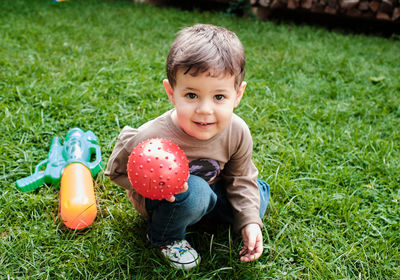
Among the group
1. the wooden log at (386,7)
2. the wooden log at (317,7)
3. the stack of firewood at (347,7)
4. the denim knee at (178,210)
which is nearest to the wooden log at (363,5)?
the stack of firewood at (347,7)

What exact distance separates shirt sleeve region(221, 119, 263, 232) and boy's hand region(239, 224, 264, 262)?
1.0 inches

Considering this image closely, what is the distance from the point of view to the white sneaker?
1.61 m

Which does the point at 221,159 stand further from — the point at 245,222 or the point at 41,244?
the point at 41,244

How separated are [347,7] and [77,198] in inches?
202

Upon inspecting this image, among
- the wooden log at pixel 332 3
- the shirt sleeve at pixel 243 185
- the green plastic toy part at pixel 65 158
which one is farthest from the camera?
the wooden log at pixel 332 3

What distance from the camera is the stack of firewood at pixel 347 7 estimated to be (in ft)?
17.3

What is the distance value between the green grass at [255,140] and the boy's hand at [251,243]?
0.07 m

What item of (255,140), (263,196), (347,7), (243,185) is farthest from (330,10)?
(243,185)

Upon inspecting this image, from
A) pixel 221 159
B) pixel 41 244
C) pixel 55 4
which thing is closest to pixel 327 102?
pixel 221 159

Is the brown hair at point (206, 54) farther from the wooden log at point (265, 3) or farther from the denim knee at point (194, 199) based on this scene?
the wooden log at point (265, 3)

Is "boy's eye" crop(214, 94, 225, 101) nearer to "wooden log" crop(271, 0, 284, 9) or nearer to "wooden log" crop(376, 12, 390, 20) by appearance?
"wooden log" crop(271, 0, 284, 9)

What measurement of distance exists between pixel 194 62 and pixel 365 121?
2.05 m

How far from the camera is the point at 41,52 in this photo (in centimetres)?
368

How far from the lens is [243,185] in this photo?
1.74 m
